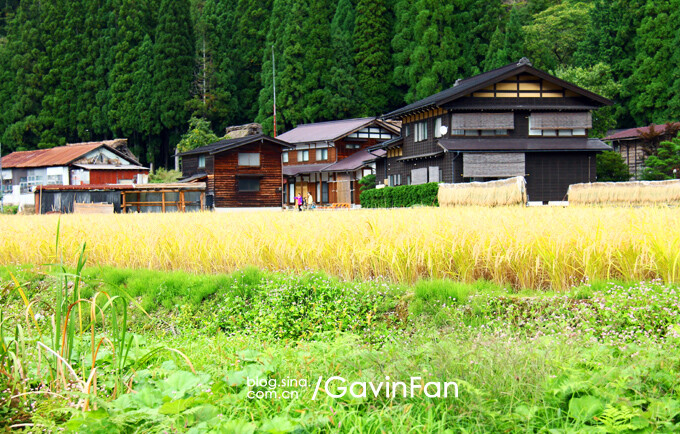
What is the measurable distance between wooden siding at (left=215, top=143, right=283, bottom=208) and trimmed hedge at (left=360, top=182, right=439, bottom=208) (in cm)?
655

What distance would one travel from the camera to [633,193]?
58.2 ft

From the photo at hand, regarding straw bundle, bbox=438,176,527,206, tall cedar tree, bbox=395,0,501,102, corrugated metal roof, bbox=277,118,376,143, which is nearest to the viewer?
straw bundle, bbox=438,176,527,206

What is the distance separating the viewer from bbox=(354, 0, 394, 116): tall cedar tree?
160ft

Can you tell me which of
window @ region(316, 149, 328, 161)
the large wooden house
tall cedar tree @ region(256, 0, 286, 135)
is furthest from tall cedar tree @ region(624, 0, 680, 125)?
tall cedar tree @ region(256, 0, 286, 135)

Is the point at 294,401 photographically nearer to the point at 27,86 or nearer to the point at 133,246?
the point at 133,246

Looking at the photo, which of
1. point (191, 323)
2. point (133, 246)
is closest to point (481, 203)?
point (133, 246)

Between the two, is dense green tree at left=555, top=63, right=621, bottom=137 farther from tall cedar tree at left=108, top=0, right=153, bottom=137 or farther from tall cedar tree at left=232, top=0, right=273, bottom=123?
tall cedar tree at left=108, top=0, right=153, bottom=137

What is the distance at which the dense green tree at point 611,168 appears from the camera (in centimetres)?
3319

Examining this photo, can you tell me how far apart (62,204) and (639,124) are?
38.4 m

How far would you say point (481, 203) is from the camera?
19.4 m

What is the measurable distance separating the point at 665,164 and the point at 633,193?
44.7 feet

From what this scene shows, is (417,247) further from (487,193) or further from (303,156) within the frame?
(303,156)

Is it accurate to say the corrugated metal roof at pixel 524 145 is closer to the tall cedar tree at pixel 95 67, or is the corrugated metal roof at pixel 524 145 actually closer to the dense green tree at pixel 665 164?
the dense green tree at pixel 665 164

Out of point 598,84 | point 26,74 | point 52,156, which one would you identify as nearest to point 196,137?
point 52,156
